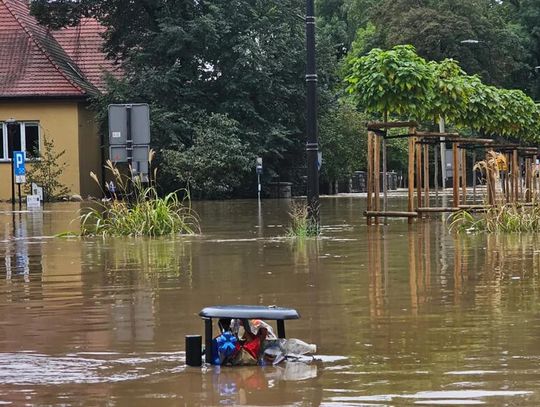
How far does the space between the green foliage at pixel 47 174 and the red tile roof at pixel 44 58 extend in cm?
259

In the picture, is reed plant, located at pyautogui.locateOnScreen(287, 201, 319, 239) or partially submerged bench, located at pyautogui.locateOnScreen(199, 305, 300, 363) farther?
reed plant, located at pyautogui.locateOnScreen(287, 201, 319, 239)

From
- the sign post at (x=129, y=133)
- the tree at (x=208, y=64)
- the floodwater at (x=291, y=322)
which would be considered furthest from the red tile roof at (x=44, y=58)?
the floodwater at (x=291, y=322)

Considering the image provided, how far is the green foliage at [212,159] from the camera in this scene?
44.0m

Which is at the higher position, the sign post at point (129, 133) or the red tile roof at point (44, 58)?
the red tile roof at point (44, 58)

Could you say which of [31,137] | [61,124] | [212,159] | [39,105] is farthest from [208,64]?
[31,137]

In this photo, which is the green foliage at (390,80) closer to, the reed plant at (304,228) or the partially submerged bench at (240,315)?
the reed plant at (304,228)

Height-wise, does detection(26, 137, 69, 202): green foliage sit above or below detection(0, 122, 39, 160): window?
below

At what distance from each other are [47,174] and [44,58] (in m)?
5.91

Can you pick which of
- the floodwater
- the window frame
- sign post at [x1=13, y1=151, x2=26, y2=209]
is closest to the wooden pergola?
the floodwater

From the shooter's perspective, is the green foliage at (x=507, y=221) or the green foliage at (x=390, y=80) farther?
the green foliage at (x=390, y=80)

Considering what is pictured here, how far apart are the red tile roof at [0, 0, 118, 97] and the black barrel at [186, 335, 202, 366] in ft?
130

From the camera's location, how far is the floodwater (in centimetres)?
618

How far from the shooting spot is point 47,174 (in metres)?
44.2

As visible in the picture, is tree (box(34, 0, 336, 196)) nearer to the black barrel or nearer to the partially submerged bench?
the partially submerged bench
